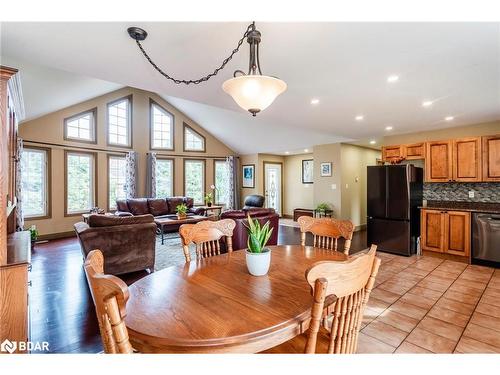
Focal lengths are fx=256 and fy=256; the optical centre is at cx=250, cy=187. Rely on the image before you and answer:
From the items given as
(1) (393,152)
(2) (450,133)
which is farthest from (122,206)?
(2) (450,133)

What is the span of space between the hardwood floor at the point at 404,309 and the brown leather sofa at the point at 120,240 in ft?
0.72

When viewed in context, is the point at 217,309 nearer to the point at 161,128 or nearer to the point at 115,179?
the point at 115,179

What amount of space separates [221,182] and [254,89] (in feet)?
26.3

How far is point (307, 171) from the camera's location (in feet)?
29.6

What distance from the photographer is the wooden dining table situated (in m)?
0.89

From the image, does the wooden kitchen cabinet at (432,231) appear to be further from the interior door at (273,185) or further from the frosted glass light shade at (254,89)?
the interior door at (273,185)

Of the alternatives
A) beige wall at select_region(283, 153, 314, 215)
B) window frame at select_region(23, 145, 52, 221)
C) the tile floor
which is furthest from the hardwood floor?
beige wall at select_region(283, 153, 314, 215)

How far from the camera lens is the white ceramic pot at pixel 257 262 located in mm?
1458

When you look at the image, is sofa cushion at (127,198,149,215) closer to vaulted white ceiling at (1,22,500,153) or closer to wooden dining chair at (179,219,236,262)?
vaulted white ceiling at (1,22,500,153)

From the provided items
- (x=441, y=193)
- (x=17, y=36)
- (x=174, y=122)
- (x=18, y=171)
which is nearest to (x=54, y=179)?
(x=18, y=171)

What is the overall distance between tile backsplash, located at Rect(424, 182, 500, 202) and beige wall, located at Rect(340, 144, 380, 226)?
2.00m

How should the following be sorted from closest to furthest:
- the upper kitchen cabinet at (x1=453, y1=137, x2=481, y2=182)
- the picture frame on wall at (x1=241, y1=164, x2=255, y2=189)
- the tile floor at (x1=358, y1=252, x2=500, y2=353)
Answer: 1. the tile floor at (x1=358, y1=252, x2=500, y2=353)
2. the upper kitchen cabinet at (x1=453, y1=137, x2=481, y2=182)
3. the picture frame on wall at (x1=241, y1=164, x2=255, y2=189)

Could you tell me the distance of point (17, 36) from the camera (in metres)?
1.84

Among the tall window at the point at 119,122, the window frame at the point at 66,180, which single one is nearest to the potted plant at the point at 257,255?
→ the window frame at the point at 66,180
